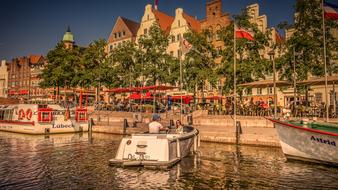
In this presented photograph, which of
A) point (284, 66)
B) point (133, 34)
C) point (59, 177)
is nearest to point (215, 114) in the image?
point (284, 66)

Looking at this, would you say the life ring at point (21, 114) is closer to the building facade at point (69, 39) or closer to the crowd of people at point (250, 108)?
the crowd of people at point (250, 108)

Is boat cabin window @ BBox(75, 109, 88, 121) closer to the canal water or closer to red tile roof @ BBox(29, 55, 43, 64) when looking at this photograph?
the canal water

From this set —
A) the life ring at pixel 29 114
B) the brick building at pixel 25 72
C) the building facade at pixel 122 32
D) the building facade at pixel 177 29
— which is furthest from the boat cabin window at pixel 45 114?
the brick building at pixel 25 72

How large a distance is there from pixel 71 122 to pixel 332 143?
27.1 meters

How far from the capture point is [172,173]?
1339 cm

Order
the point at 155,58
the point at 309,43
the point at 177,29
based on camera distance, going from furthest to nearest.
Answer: the point at 177,29 < the point at 155,58 < the point at 309,43

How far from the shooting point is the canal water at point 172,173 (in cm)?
1161

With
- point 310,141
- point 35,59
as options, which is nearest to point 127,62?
point 310,141

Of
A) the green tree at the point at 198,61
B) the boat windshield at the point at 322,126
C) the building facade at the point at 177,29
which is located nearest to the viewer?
the boat windshield at the point at 322,126

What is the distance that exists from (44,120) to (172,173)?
23.2 m

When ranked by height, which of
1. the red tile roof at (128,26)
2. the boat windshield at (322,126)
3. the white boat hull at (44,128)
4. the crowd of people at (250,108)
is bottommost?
the white boat hull at (44,128)

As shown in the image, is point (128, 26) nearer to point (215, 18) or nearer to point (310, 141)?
point (215, 18)

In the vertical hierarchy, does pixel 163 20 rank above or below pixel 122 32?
above

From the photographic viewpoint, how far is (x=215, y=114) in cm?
3216
